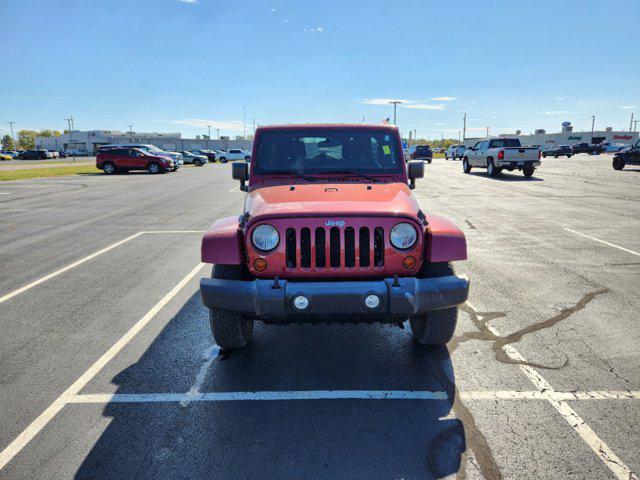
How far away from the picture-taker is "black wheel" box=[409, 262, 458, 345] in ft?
11.5

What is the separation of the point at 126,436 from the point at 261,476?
37.6 inches

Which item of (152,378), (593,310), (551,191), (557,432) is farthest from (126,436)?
(551,191)

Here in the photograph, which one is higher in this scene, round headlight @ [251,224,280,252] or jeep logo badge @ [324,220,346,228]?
jeep logo badge @ [324,220,346,228]

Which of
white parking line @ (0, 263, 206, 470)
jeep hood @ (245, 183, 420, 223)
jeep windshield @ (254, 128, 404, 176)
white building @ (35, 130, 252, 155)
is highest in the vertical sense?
white building @ (35, 130, 252, 155)

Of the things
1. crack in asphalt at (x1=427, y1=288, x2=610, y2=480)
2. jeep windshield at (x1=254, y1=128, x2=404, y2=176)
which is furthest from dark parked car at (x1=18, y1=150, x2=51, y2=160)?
crack in asphalt at (x1=427, y1=288, x2=610, y2=480)

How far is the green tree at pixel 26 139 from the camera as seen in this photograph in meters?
159

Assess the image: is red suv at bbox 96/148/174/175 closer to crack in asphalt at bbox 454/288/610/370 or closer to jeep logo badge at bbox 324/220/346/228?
crack in asphalt at bbox 454/288/610/370

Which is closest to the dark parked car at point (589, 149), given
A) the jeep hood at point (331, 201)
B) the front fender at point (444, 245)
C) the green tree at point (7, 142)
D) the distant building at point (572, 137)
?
the distant building at point (572, 137)

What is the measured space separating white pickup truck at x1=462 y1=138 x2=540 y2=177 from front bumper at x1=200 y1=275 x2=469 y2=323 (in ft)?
68.8

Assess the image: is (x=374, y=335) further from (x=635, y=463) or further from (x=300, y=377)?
(x=635, y=463)

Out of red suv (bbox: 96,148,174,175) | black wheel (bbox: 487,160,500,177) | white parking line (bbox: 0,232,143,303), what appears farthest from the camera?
red suv (bbox: 96,148,174,175)

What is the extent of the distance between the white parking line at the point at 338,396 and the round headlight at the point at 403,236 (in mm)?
1074

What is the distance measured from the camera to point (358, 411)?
3.05 m

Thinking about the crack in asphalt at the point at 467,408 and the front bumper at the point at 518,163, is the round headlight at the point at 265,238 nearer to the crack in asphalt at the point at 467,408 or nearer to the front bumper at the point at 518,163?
the crack in asphalt at the point at 467,408
